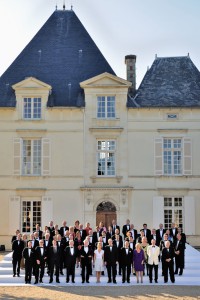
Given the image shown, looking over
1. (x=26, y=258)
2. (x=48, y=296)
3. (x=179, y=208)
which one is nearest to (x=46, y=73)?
(x=179, y=208)

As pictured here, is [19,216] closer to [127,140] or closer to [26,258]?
[127,140]

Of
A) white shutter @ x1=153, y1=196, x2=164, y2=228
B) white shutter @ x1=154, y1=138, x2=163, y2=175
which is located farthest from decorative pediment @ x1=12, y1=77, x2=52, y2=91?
white shutter @ x1=153, y1=196, x2=164, y2=228

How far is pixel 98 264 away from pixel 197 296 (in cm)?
347

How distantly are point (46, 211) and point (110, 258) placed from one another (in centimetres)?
1036

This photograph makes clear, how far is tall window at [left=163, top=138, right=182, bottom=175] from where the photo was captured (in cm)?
2748

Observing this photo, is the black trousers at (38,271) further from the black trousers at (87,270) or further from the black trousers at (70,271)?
the black trousers at (87,270)

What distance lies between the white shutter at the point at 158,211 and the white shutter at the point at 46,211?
533cm

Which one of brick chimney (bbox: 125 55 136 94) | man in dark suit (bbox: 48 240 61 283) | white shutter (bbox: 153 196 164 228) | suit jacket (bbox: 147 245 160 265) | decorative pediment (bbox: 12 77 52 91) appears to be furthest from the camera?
brick chimney (bbox: 125 55 136 94)

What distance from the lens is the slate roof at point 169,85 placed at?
91.7 ft

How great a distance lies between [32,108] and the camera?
27.7 metres

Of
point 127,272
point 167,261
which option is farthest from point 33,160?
point 167,261

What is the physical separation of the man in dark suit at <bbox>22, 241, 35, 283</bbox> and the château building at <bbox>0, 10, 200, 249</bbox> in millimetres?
9760

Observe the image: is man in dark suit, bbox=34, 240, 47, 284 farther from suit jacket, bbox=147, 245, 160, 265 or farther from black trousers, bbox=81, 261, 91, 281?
suit jacket, bbox=147, 245, 160, 265

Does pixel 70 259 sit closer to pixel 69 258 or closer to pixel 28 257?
pixel 69 258
